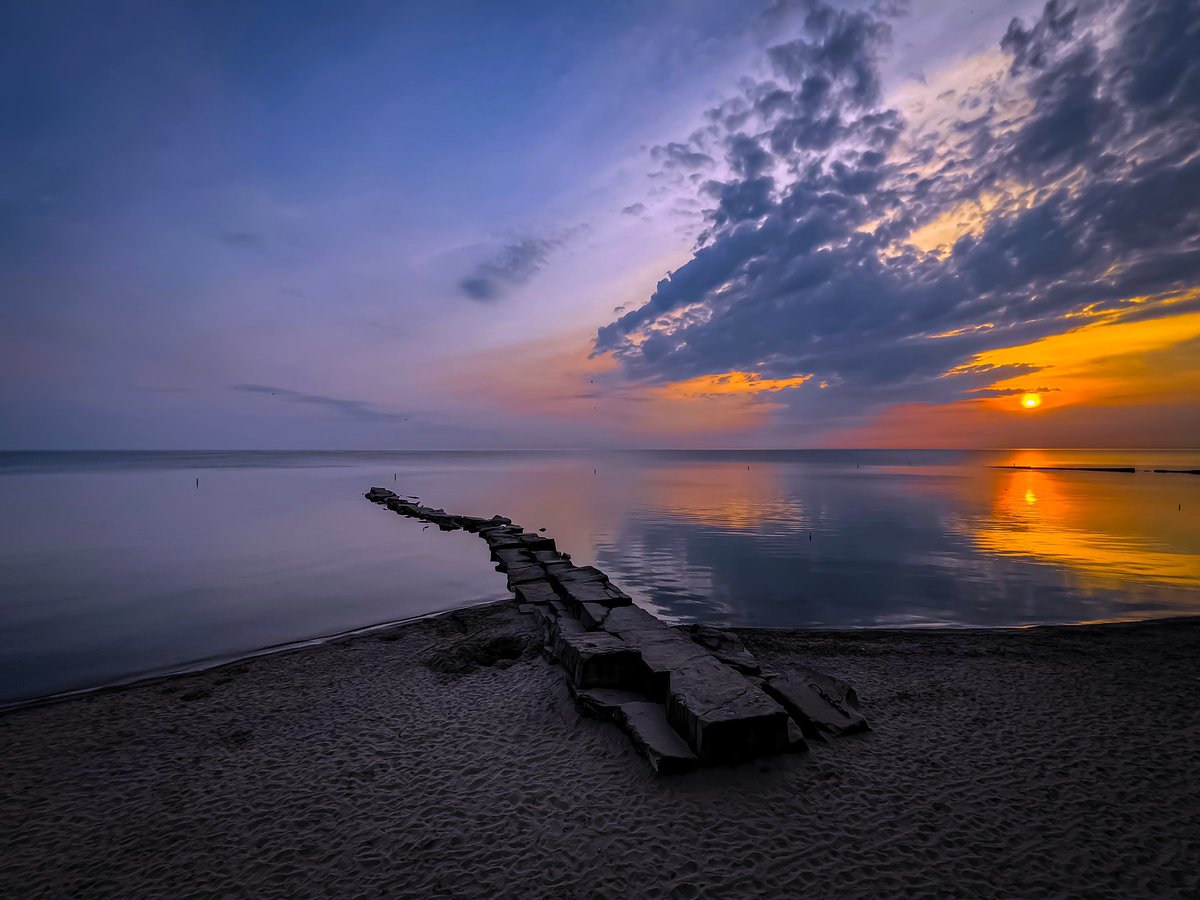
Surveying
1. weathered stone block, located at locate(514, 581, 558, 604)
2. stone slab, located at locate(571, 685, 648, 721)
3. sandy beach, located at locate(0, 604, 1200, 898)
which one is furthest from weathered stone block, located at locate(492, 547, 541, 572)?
stone slab, located at locate(571, 685, 648, 721)

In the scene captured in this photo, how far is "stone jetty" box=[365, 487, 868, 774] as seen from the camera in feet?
20.2

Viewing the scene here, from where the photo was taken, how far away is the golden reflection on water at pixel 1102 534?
18.5 metres

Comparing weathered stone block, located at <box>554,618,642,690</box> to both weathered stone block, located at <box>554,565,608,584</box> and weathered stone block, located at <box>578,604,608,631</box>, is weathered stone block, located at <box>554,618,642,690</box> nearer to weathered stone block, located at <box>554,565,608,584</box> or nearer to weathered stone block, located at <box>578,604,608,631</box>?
weathered stone block, located at <box>578,604,608,631</box>

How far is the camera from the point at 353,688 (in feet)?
28.8

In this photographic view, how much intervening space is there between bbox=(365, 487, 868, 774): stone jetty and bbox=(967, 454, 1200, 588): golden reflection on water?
14.9 meters

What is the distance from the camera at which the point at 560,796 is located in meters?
5.75

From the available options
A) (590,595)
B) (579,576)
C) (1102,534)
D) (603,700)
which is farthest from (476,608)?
(1102,534)

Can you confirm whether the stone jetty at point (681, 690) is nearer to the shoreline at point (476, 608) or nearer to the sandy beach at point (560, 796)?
the sandy beach at point (560, 796)

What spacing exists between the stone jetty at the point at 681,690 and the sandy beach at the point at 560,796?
0.23 meters

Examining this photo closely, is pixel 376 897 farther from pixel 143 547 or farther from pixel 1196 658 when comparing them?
pixel 143 547

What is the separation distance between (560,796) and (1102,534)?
105ft

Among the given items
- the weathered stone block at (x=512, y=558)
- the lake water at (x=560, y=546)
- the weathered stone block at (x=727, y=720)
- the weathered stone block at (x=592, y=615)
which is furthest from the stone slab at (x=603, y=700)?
the weathered stone block at (x=512, y=558)

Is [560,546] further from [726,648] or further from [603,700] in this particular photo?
[603,700]

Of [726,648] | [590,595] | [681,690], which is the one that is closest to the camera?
[681,690]
